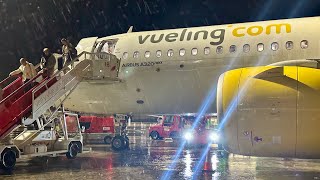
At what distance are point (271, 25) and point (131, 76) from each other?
519 centimetres

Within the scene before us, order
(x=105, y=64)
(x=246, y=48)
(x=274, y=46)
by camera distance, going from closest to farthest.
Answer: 1. (x=274, y=46)
2. (x=246, y=48)
3. (x=105, y=64)

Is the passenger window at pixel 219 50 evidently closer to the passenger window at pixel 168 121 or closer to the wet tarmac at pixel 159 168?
the wet tarmac at pixel 159 168

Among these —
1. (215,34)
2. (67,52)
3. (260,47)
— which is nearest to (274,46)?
(260,47)

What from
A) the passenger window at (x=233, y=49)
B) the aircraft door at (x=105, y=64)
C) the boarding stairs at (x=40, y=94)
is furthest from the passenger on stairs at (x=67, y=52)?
the passenger window at (x=233, y=49)

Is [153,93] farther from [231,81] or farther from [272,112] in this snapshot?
[272,112]

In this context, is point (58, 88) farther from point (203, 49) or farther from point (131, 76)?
point (203, 49)

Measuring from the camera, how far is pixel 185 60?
14180 mm

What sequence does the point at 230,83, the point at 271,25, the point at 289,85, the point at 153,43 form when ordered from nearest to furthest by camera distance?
the point at 289,85
the point at 230,83
the point at 271,25
the point at 153,43

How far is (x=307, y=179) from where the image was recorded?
32.1 ft

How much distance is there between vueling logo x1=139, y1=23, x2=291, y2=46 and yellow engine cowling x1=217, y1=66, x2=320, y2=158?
5.31 meters

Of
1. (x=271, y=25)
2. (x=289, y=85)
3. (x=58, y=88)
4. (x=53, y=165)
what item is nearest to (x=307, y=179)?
(x=289, y=85)

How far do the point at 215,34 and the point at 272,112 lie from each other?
6.71m

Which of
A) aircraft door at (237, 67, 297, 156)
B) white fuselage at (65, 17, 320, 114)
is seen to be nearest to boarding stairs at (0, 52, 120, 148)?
white fuselage at (65, 17, 320, 114)

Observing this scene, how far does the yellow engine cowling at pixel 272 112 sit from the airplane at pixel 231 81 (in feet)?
0.06
